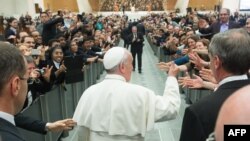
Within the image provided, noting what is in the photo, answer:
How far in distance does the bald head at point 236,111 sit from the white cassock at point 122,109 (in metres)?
1.97

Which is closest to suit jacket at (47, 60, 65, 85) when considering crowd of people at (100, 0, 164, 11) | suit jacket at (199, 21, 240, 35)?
suit jacket at (199, 21, 240, 35)

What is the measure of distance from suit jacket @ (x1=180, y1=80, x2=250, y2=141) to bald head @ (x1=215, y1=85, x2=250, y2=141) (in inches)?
37.0

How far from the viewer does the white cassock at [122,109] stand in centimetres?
292

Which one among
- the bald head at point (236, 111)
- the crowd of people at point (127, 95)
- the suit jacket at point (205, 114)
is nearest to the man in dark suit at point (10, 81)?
the crowd of people at point (127, 95)

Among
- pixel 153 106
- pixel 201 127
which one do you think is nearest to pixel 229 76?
pixel 201 127

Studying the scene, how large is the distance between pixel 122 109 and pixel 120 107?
0.02 meters

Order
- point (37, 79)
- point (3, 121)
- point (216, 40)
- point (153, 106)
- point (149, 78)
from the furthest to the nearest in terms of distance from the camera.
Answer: point (149, 78) → point (37, 79) → point (153, 106) → point (216, 40) → point (3, 121)

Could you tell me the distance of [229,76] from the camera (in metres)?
2.01

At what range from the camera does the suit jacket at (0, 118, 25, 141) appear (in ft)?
5.02

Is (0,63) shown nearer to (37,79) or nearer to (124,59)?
(124,59)

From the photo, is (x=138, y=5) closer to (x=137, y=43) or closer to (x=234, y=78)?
(x=137, y=43)

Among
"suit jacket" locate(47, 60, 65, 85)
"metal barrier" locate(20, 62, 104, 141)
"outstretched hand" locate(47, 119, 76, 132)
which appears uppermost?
"outstretched hand" locate(47, 119, 76, 132)

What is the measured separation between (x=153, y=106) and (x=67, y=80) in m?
3.67

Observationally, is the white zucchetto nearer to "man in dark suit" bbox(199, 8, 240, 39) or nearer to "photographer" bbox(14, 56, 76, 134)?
"photographer" bbox(14, 56, 76, 134)
